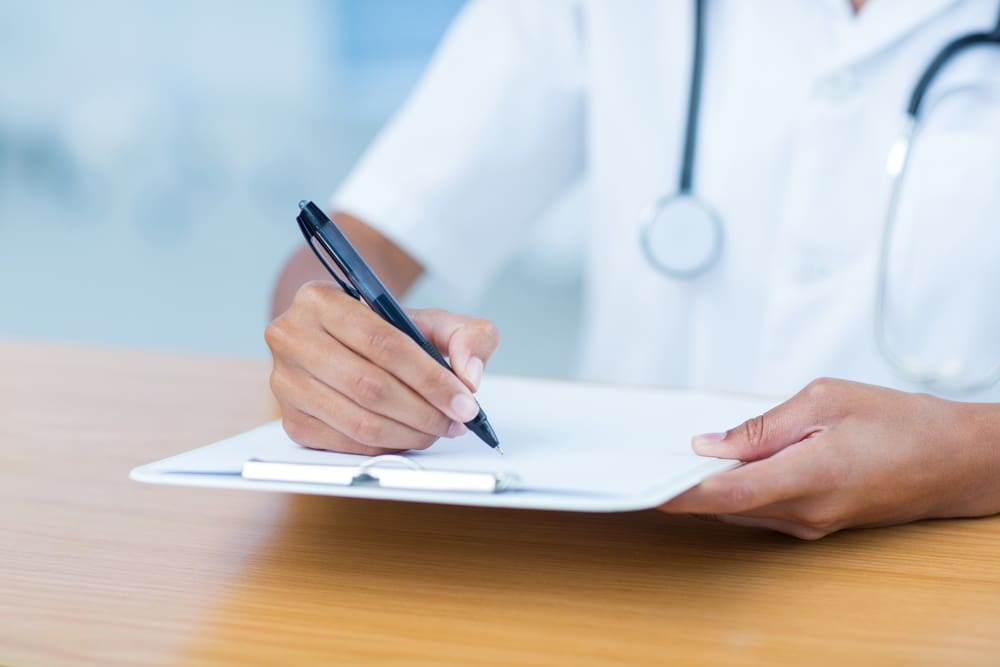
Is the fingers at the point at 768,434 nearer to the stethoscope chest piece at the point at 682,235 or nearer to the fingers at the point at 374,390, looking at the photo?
the fingers at the point at 374,390

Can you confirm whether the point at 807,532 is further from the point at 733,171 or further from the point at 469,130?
the point at 469,130

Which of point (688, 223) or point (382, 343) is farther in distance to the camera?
point (688, 223)

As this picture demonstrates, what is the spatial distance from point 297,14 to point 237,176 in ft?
1.80

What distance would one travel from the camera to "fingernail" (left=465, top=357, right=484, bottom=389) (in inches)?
22.4

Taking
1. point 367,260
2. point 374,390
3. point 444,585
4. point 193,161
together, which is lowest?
point 444,585

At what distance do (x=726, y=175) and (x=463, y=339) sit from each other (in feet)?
1.95

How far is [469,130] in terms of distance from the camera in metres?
1.16

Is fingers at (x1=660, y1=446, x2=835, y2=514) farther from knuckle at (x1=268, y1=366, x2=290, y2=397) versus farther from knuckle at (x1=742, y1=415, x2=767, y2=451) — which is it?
knuckle at (x1=268, y1=366, x2=290, y2=397)

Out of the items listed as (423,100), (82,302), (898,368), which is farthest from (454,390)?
(82,302)

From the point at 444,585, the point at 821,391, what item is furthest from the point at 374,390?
the point at 821,391

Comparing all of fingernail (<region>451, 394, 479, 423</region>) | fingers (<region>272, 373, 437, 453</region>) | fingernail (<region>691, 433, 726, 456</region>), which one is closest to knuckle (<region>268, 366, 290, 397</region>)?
fingers (<region>272, 373, 437, 453</region>)

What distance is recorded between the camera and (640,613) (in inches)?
17.1

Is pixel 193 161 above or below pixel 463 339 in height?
above

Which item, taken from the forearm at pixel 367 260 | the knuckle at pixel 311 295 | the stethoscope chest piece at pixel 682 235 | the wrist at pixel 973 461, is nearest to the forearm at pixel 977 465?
the wrist at pixel 973 461
